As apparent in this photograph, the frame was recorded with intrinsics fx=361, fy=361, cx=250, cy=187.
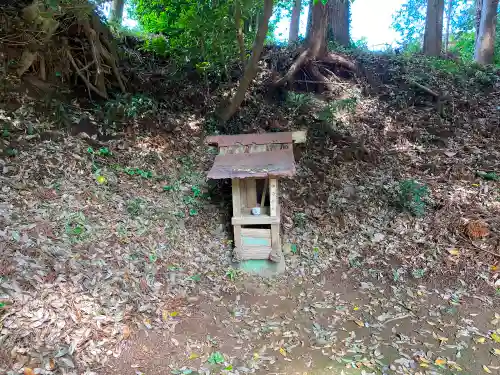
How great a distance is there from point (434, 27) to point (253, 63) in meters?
7.12

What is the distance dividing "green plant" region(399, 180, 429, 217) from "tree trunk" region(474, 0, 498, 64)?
6.72 metres

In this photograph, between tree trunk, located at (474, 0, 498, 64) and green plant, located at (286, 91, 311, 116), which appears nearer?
green plant, located at (286, 91, 311, 116)

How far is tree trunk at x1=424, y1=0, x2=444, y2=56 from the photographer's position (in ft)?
33.5

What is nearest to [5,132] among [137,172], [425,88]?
[137,172]

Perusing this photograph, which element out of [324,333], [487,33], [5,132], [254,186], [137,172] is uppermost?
[487,33]

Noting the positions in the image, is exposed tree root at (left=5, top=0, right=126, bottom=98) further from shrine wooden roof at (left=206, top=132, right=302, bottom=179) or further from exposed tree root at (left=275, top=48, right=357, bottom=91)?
exposed tree root at (left=275, top=48, right=357, bottom=91)

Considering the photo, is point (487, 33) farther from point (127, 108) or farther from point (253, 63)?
point (127, 108)

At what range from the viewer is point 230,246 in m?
5.28

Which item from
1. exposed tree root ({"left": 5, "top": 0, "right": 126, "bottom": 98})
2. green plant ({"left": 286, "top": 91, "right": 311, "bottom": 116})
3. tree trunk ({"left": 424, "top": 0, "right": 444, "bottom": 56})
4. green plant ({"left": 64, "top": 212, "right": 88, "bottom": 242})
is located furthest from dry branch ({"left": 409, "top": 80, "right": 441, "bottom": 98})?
green plant ({"left": 64, "top": 212, "right": 88, "bottom": 242})

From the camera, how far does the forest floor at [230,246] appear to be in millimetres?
3508

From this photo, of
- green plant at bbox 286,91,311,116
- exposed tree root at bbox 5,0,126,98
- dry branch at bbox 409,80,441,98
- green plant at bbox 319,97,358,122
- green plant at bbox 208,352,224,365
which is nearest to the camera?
green plant at bbox 208,352,224,365

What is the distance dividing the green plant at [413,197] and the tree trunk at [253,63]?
10.5 ft

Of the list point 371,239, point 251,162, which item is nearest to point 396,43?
point 371,239

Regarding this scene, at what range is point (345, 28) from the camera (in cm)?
1008
